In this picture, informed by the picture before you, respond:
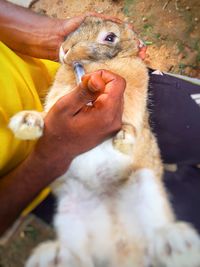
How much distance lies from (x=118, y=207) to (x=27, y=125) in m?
0.39

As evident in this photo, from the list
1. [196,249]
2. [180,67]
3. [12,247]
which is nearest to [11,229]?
[12,247]

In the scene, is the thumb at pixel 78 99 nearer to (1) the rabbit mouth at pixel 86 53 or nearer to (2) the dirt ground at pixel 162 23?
(1) the rabbit mouth at pixel 86 53

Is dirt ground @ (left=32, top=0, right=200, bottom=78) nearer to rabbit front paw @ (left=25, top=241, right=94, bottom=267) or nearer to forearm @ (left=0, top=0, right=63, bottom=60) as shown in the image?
forearm @ (left=0, top=0, right=63, bottom=60)

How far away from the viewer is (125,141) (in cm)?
139

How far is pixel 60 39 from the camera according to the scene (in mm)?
2096

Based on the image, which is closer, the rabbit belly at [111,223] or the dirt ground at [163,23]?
the rabbit belly at [111,223]

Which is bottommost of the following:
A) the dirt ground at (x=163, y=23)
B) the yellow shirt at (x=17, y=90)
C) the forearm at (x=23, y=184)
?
the dirt ground at (x=163, y=23)

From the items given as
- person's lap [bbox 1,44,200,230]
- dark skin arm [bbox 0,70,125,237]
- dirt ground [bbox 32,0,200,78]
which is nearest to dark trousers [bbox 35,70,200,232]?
person's lap [bbox 1,44,200,230]

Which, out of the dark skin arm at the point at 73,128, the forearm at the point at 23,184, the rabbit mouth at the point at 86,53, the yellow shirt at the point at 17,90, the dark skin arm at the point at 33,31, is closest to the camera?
the forearm at the point at 23,184

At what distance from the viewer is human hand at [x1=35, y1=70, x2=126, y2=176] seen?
136 cm

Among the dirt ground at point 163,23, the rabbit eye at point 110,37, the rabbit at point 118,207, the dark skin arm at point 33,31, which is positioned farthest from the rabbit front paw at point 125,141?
the dirt ground at point 163,23

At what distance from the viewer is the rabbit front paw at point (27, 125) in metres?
1.38

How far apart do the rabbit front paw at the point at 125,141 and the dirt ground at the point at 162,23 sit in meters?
1.54

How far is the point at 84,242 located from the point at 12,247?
162mm
